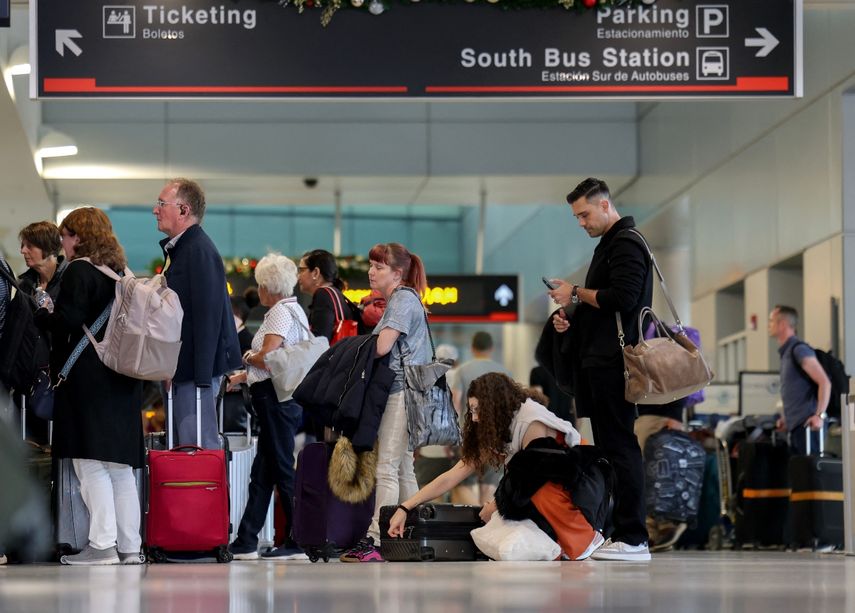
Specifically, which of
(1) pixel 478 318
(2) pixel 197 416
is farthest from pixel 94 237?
(1) pixel 478 318

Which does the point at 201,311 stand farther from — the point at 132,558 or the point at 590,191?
the point at 590,191

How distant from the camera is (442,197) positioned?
59.3 ft

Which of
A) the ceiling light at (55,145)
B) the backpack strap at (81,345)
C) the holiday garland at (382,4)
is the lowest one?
the backpack strap at (81,345)

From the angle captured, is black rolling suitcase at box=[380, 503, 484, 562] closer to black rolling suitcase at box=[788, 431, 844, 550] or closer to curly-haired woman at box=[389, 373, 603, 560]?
curly-haired woman at box=[389, 373, 603, 560]

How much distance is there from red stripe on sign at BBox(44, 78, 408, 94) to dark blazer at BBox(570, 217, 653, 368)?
172cm

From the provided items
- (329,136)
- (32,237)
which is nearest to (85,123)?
(329,136)

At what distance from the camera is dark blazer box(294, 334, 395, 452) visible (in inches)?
274

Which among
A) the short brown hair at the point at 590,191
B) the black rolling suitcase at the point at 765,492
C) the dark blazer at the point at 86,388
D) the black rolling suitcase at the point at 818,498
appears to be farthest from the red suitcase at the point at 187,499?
the black rolling suitcase at the point at 765,492

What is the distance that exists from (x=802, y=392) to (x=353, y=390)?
4.36 m

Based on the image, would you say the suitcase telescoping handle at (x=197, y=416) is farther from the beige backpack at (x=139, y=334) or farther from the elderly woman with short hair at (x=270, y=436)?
the elderly woman with short hair at (x=270, y=436)

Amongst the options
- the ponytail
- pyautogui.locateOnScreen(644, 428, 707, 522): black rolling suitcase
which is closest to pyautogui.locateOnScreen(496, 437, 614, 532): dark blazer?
the ponytail

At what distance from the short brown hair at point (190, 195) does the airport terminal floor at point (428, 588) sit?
1.71 m

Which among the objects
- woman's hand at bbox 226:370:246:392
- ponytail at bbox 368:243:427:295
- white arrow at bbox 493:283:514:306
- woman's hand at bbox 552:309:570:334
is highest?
white arrow at bbox 493:283:514:306

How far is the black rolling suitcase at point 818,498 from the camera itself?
9.51 metres
